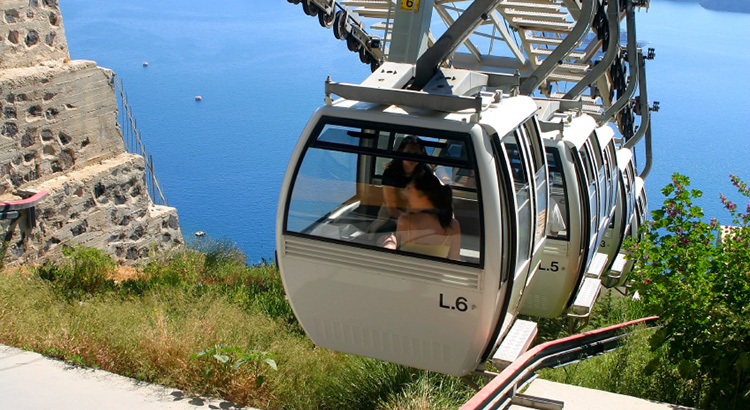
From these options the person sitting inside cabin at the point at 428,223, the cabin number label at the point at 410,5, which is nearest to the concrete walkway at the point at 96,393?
the person sitting inside cabin at the point at 428,223

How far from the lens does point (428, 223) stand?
4.52m

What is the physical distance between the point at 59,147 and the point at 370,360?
485 cm

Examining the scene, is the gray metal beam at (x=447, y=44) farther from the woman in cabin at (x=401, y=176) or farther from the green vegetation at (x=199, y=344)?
the green vegetation at (x=199, y=344)

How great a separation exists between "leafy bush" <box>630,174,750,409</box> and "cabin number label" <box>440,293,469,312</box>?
144 centimetres

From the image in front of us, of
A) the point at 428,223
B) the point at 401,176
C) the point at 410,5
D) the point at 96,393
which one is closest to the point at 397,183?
the point at 401,176

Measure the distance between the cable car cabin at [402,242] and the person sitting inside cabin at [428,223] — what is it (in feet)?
0.04

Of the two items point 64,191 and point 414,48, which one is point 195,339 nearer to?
point 414,48

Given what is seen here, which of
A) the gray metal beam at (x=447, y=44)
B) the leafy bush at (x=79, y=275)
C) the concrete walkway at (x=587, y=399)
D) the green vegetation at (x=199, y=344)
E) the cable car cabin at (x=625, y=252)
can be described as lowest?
the cable car cabin at (x=625, y=252)

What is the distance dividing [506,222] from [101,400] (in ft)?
7.69

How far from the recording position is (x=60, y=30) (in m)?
8.73

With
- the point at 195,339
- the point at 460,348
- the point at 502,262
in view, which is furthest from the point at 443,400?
the point at 195,339

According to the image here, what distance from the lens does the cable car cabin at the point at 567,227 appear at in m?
6.54

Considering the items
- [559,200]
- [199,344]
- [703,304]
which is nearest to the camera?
[703,304]

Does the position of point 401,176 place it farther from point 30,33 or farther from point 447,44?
point 30,33
